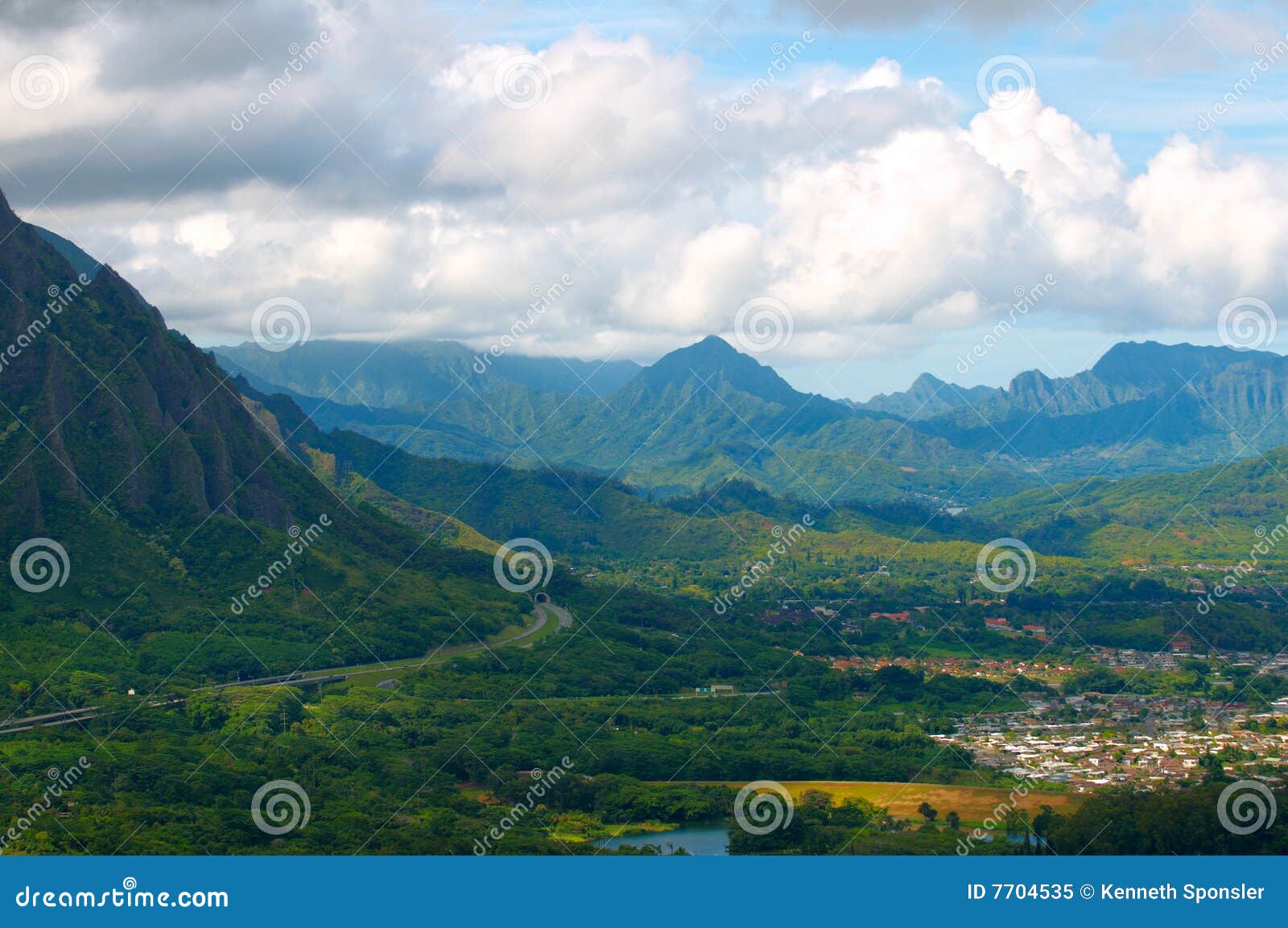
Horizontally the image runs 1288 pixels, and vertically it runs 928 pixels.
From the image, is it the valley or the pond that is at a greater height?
the valley

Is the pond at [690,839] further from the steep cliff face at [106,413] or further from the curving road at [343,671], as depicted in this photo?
the steep cliff face at [106,413]

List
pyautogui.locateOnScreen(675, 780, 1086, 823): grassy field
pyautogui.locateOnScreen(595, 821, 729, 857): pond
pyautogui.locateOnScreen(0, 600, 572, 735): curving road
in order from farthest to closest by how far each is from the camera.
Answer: pyautogui.locateOnScreen(0, 600, 572, 735): curving road → pyautogui.locateOnScreen(675, 780, 1086, 823): grassy field → pyautogui.locateOnScreen(595, 821, 729, 857): pond

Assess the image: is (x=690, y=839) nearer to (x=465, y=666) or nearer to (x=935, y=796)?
(x=935, y=796)

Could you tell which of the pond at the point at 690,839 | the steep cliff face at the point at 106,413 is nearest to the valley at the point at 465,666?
the steep cliff face at the point at 106,413

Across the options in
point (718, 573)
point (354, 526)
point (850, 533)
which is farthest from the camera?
point (850, 533)

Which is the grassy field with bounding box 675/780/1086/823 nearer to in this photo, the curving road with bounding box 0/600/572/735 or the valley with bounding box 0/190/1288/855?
the valley with bounding box 0/190/1288/855

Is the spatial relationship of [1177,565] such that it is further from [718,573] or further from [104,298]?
[104,298]

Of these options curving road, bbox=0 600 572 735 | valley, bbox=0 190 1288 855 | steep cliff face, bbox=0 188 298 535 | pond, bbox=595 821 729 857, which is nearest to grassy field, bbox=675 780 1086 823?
valley, bbox=0 190 1288 855

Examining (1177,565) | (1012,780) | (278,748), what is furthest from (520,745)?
(1177,565)
